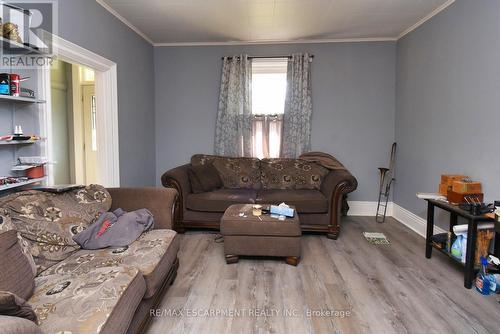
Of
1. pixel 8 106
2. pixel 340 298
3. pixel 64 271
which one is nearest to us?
pixel 64 271

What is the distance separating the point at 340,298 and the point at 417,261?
113 centimetres

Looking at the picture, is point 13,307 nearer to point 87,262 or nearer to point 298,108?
point 87,262

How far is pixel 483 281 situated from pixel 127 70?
4166mm

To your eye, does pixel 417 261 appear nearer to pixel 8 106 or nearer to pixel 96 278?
pixel 96 278

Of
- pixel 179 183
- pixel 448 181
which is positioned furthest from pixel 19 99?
pixel 448 181

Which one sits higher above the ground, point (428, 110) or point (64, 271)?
point (428, 110)

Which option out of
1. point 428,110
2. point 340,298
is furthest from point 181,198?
point 428,110

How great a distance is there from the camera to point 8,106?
2.14 m

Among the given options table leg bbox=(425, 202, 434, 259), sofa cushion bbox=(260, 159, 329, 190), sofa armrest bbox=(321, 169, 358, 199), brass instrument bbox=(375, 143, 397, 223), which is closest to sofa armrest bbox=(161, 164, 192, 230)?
sofa cushion bbox=(260, 159, 329, 190)

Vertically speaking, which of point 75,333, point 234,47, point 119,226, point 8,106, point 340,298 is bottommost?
point 340,298

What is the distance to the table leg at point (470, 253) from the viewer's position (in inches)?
92.0

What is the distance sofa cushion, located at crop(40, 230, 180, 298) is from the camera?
175 cm

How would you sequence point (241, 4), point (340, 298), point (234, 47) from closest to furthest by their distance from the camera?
point (340, 298) < point (241, 4) < point (234, 47)

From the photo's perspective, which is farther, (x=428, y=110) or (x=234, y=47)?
(x=234, y=47)
